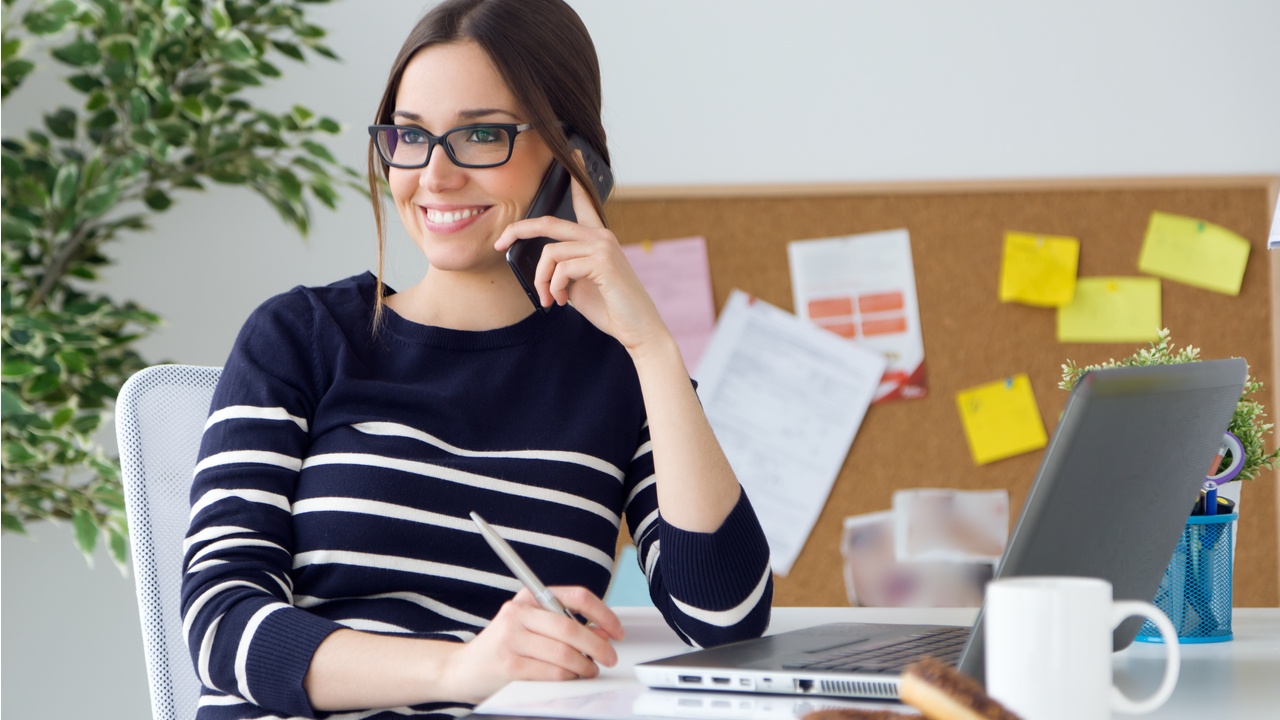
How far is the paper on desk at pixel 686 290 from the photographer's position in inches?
78.6

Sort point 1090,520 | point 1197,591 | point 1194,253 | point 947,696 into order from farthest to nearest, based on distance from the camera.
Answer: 1. point 1194,253
2. point 1197,591
3. point 1090,520
4. point 947,696

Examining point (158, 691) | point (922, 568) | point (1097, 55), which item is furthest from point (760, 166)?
point (158, 691)

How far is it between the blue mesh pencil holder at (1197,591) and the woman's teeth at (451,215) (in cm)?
67

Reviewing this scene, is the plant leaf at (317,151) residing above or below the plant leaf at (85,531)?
above

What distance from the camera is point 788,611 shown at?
113 centimetres

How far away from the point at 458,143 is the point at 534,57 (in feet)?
0.37

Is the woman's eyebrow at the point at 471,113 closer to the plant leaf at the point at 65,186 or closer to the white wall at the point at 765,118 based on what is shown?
the plant leaf at the point at 65,186

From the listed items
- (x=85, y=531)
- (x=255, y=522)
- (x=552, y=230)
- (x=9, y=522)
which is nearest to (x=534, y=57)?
(x=552, y=230)

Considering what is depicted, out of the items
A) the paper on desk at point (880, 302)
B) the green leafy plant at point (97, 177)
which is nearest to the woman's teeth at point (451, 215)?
the green leafy plant at point (97, 177)

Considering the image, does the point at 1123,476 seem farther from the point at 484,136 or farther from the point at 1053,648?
the point at 484,136

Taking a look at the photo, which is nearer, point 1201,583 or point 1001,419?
point 1201,583

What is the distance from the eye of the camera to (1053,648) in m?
0.48

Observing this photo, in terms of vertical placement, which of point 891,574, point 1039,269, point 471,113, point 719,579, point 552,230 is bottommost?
point 891,574

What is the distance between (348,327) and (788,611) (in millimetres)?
502
